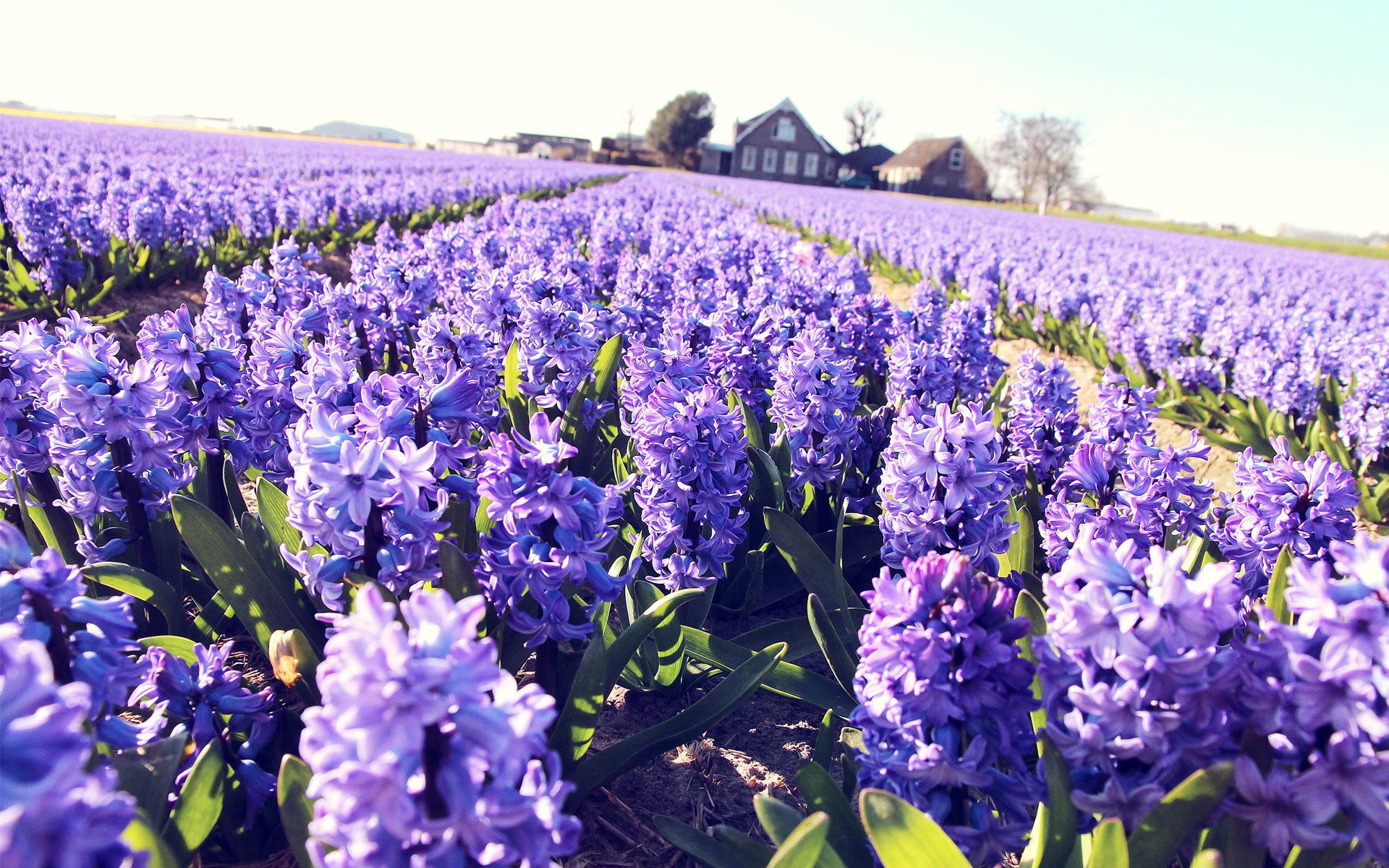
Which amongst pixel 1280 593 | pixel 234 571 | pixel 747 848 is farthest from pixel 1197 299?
pixel 234 571

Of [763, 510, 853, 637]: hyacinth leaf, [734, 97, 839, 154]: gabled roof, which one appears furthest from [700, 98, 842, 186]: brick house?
[763, 510, 853, 637]: hyacinth leaf

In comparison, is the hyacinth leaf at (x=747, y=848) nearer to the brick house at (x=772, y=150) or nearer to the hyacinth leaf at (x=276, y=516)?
the hyacinth leaf at (x=276, y=516)

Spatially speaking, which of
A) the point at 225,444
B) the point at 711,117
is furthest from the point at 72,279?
the point at 711,117

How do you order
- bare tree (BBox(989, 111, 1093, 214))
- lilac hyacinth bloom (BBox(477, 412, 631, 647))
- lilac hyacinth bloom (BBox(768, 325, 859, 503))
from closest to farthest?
lilac hyacinth bloom (BBox(477, 412, 631, 647)), lilac hyacinth bloom (BBox(768, 325, 859, 503)), bare tree (BBox(989, 111, 1093, 214))

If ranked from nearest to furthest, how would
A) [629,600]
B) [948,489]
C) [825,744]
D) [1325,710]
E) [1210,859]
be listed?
[1325,710], [1210,859], [825,744], [948,489], [629,600]

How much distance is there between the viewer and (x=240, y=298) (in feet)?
12.5

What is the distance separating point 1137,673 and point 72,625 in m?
2.01

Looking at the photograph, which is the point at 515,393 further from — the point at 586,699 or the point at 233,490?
the point at 586,699

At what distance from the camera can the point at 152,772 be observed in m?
1.51

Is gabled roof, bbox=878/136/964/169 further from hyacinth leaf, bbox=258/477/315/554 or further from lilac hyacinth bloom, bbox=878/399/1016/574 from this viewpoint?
hyacinth leaf, bbox=258/477/315/554

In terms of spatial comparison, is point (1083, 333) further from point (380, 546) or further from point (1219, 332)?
point (380, 546)

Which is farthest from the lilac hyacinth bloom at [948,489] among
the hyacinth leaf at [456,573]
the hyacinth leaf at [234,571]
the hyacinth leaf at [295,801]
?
the hyacinth leaf at [234,571]

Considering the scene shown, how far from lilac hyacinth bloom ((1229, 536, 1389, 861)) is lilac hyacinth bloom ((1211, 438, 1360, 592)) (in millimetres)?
1033

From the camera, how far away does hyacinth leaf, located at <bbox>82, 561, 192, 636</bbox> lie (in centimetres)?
229
